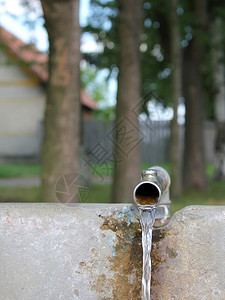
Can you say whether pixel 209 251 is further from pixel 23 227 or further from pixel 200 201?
pixel 200 201

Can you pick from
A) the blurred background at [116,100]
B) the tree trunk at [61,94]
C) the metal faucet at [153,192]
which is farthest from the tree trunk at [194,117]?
the metal faucet at [153,192]

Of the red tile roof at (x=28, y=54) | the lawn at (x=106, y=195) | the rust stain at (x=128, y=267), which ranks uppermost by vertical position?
the red tile roof at (x=28, y=54)

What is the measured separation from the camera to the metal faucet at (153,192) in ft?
6.64

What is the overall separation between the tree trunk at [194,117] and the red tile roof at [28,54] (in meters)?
3.46

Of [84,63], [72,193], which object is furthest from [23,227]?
[84,63]

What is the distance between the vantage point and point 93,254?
216 cm

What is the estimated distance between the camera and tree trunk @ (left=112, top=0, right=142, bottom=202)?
22.1 ft

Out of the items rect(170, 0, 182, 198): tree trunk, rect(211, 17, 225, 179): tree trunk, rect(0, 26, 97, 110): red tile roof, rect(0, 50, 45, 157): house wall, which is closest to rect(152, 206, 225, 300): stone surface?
rect(170, 0, 182, 198): tree trunk

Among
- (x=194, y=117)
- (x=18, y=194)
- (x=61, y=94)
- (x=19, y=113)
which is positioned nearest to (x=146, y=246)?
(x=61, y=94)

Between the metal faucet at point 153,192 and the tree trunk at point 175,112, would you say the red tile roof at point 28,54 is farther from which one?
the metal faucet at point 153,192

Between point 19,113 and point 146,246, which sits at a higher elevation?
point 19,113

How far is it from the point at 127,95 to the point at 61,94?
1826mm

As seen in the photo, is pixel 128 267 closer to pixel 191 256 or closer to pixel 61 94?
pixel 191 256

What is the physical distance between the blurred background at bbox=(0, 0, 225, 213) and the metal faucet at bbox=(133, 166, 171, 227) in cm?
196
